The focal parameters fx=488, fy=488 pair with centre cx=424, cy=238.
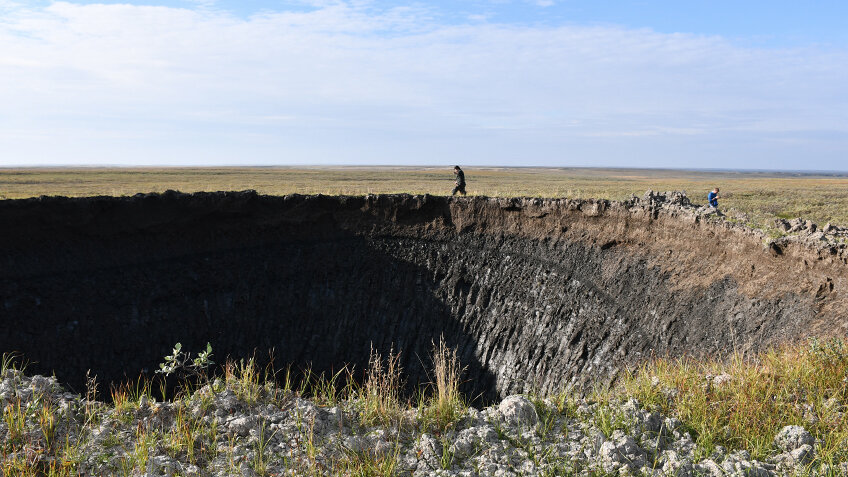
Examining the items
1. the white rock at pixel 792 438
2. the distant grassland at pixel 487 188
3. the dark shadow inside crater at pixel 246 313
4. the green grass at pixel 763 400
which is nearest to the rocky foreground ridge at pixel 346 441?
the white rock at pixel 792 438

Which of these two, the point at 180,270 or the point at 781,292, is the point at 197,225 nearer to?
the point at 180,270

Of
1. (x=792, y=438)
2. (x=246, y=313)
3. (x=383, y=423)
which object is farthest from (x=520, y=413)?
(x=246, y=313)

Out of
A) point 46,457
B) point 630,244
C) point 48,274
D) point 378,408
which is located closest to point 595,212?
point 630,244

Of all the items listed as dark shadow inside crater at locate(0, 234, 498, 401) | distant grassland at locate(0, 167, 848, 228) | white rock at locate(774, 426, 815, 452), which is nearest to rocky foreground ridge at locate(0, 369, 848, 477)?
white rock at locate(774, 426, 815, 452)

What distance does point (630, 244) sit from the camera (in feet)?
45.3

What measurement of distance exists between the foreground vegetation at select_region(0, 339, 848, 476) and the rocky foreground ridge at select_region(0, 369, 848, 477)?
2 centimetres

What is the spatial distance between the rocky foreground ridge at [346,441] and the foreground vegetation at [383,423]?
0.02 meters

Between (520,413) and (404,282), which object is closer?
(520,413)

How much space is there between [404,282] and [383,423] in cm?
1146

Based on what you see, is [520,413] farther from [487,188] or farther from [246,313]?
[487,188]

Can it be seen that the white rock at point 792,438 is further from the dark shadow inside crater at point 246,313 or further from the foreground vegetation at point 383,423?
the dark shadow inside crater at point 246,313

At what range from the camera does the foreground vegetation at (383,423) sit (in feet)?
15.1

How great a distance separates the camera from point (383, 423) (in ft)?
17.4

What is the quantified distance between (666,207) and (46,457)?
13803 millimetres
